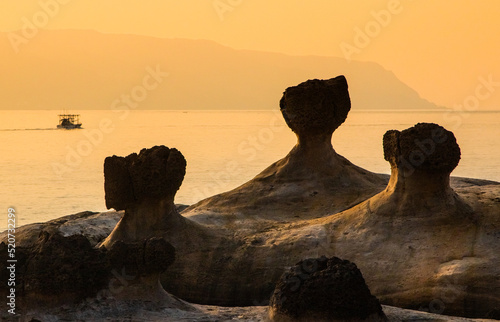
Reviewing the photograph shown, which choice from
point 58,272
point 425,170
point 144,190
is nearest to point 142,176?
point 144,190

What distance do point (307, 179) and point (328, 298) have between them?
8782 millimetres

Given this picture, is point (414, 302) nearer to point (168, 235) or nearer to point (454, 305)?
point (454, 305)

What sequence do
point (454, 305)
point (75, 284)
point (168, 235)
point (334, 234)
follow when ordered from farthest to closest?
1. point (168, 235)
2. point (334, 234)
3. point (454, 305)
4. point (75, 284)

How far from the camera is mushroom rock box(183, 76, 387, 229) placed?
1956cm

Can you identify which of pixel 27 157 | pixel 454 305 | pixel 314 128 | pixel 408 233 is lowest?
pixel 454 305

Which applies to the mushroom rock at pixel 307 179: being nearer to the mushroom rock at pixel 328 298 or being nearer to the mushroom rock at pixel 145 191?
the mushroom rock at pixel 145 191

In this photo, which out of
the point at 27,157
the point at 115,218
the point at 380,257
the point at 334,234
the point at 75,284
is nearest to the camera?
the point at 75,284

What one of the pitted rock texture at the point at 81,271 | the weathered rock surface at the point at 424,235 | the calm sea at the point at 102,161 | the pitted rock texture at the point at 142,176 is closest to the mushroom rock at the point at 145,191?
the pitted rock texture at the point at 142,176

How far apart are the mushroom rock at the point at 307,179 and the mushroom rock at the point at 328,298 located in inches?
276

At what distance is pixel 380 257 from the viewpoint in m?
15.2

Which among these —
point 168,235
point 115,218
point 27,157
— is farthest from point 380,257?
point 27,157

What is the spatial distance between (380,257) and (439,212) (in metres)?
1.29

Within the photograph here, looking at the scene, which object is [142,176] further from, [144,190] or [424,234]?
[424,234]

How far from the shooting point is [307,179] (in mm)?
20469
